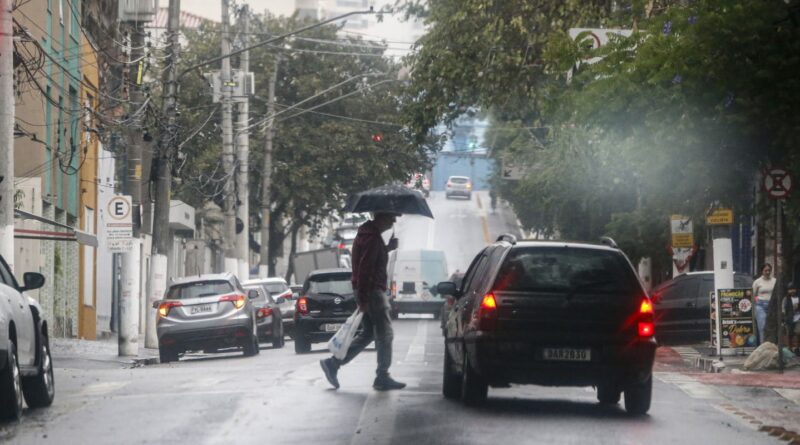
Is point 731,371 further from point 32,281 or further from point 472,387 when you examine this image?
point 32,281

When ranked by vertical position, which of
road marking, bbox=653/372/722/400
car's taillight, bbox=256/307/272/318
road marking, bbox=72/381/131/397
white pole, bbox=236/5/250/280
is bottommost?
road marking, bbox=653/372/722/400

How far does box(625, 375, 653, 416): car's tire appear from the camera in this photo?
1361cm

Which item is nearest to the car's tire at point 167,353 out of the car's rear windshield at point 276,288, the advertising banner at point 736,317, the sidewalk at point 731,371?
the sidewalk at point 731,371

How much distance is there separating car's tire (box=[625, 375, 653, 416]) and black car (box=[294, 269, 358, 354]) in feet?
49.8

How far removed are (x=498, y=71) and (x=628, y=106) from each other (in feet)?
27.5

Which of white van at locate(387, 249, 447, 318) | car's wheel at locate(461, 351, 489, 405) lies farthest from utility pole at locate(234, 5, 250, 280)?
car's wheel at locate(461, 351, 489, 405)

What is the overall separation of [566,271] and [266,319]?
19.4 m

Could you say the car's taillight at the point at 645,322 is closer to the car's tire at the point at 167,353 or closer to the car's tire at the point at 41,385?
the car's tire at the point at 41,385

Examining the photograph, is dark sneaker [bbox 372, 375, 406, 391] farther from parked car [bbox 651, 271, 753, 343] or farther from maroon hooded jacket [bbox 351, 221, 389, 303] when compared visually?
parked car [bbox 651, 271, 753, 343]

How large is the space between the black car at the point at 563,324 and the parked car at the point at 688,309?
18367 mm

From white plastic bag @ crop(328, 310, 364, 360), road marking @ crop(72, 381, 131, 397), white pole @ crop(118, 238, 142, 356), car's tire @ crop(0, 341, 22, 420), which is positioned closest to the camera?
car's tire @ crop(0, 341, 22, 420)

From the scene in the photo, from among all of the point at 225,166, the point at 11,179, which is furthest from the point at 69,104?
the point at 11,179

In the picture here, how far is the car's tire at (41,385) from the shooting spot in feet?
47.1

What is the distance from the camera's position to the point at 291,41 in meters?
64.6
